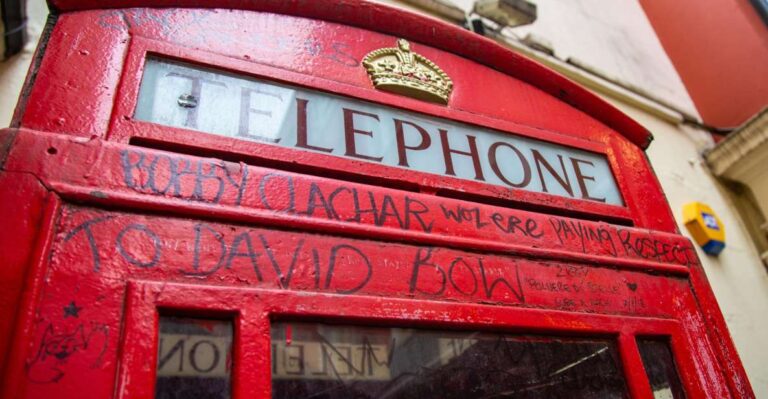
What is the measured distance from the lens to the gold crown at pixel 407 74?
4.44ft

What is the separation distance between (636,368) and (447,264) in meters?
0.49

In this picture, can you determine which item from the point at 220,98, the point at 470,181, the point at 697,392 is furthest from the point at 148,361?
the point at 697,392

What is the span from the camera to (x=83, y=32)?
1045 millimetres

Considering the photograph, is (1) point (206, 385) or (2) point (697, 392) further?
(2) point (697, 392)

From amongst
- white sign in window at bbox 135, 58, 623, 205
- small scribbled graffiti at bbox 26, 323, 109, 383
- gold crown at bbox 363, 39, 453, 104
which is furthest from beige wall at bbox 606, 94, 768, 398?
small scribbled graffiti at bbox 26, 323, 109, 383

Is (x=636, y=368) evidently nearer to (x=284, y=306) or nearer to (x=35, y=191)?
(x=284, y=306)

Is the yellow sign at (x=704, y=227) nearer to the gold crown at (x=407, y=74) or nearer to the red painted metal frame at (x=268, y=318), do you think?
the red painted metal frame at (x=268, y=318)

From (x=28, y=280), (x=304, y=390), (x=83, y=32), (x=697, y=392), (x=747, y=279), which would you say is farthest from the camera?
(x=747, y=279)

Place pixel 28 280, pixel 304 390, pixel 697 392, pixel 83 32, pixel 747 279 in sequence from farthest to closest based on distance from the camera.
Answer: pixel 747 279, pixel 697 392, pixel 83 32, pixel 304 390, pixel 28 280

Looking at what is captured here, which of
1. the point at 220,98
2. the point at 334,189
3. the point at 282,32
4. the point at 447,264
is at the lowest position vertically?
the point at 447,264

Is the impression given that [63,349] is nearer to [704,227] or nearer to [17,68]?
[17,68]

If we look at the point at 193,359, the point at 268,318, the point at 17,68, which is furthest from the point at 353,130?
the point at 17,68

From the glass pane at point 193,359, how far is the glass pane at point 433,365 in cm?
8

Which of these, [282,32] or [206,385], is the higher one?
[282,32]
